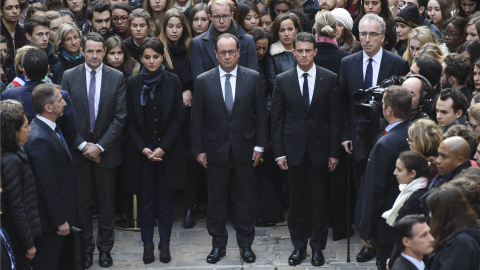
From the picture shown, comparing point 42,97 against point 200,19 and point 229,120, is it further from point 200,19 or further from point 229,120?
point 200,19

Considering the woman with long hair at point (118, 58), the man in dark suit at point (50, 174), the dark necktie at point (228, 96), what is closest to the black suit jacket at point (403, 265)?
the man in dark suit at point (50, 174)

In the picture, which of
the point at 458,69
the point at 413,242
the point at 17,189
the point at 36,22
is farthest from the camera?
the point at 36,22

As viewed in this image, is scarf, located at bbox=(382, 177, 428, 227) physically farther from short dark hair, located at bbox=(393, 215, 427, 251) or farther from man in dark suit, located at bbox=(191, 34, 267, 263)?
man in dark suit, located at bbox=(191, 34, 267, 263)

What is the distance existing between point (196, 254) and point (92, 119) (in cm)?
188

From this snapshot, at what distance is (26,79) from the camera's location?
27.3ft

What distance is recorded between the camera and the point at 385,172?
6977mm

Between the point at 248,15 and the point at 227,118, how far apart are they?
224 centimetres

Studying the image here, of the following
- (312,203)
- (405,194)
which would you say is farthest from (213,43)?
(405,194)

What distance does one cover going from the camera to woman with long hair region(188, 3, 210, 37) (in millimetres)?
10328

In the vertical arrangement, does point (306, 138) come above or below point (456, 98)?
below

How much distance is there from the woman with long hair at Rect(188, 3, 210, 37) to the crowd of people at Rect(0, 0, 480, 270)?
14 mm

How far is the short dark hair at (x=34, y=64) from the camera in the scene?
816cm

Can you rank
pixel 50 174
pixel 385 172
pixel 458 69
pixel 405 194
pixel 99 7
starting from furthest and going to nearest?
1. pixel 99 7
2. pixel 458 69
3. pixel 50 174
4. pixel 385 172
5. pixel 405 194

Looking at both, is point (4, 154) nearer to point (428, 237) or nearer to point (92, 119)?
point (92, 119)
